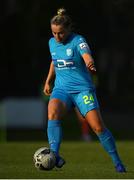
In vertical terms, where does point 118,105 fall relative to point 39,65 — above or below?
below

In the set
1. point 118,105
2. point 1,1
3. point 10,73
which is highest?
point 1,1

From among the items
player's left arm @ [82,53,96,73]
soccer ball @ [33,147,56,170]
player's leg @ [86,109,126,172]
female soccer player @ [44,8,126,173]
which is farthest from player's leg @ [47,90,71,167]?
player's left arm @ [82,53,96,73]

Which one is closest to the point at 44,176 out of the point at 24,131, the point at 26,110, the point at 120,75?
the point at 26,110

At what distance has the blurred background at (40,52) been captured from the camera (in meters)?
37.6

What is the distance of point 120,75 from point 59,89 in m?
59.1

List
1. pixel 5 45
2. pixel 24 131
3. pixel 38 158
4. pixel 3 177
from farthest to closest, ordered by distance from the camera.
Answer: pixel 5 45
pixel 24 131
pixel 38 158
pixel 3 177

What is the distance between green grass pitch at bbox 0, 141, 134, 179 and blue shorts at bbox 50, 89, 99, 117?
926 mm

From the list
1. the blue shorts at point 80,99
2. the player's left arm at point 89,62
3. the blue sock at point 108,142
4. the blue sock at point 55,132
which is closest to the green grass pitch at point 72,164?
the blue sock at point 108,142

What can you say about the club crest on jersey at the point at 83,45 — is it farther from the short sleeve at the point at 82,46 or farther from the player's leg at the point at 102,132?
the player's leg at the point at 102,132

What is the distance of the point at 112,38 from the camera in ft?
207

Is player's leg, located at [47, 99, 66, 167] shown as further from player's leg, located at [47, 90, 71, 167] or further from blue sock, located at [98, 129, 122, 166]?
blue sock, located at [98, 129, 122, 166]

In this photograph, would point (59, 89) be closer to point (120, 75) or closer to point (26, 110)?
point (26, 110)

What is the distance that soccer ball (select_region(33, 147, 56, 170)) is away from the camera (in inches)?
497

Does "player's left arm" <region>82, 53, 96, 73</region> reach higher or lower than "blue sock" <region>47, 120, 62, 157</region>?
higher
